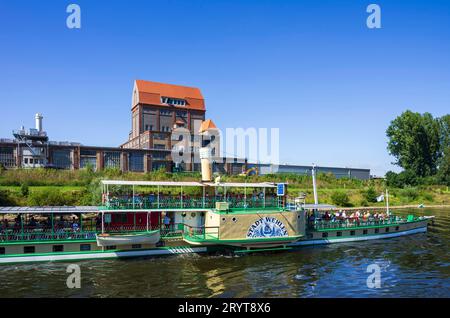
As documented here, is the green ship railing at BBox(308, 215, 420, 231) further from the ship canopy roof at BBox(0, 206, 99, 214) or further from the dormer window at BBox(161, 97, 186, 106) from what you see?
the dormer window at BBox(161, 97, 186, 106)

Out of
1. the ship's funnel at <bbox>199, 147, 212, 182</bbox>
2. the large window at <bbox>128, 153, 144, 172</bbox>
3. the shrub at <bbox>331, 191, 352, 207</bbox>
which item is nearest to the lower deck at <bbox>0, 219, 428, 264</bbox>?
the ship's funnel at <bbox>199, 147, 212, 182</bbox>

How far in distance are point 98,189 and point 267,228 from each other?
2546cm

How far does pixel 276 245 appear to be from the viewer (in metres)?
28.8

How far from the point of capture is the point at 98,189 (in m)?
45.2

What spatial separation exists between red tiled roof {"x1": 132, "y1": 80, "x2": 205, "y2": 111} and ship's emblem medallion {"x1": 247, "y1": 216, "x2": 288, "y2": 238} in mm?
65393

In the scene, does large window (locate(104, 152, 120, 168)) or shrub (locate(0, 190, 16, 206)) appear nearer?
shrub (locate(0, 190, 16, 206))

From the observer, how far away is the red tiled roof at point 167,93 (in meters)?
88.1

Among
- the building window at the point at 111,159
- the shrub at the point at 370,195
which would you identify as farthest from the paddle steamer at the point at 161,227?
the shrub at the point at 370,195

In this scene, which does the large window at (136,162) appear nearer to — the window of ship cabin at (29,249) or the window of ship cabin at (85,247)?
the window of ship cabin at (85,247)

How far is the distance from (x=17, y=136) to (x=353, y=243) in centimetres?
6478

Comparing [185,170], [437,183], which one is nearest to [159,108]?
[185,170]

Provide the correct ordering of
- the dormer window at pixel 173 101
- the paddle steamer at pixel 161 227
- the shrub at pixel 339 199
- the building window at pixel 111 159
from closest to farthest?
1. the paddle steamer at pixel 161 227
2. the shrub at pixel 339 199
3. the building window at pixel 111 159
4. the dormer window at pixel 173 101

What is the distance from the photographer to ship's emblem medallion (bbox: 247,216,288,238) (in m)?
27.8
